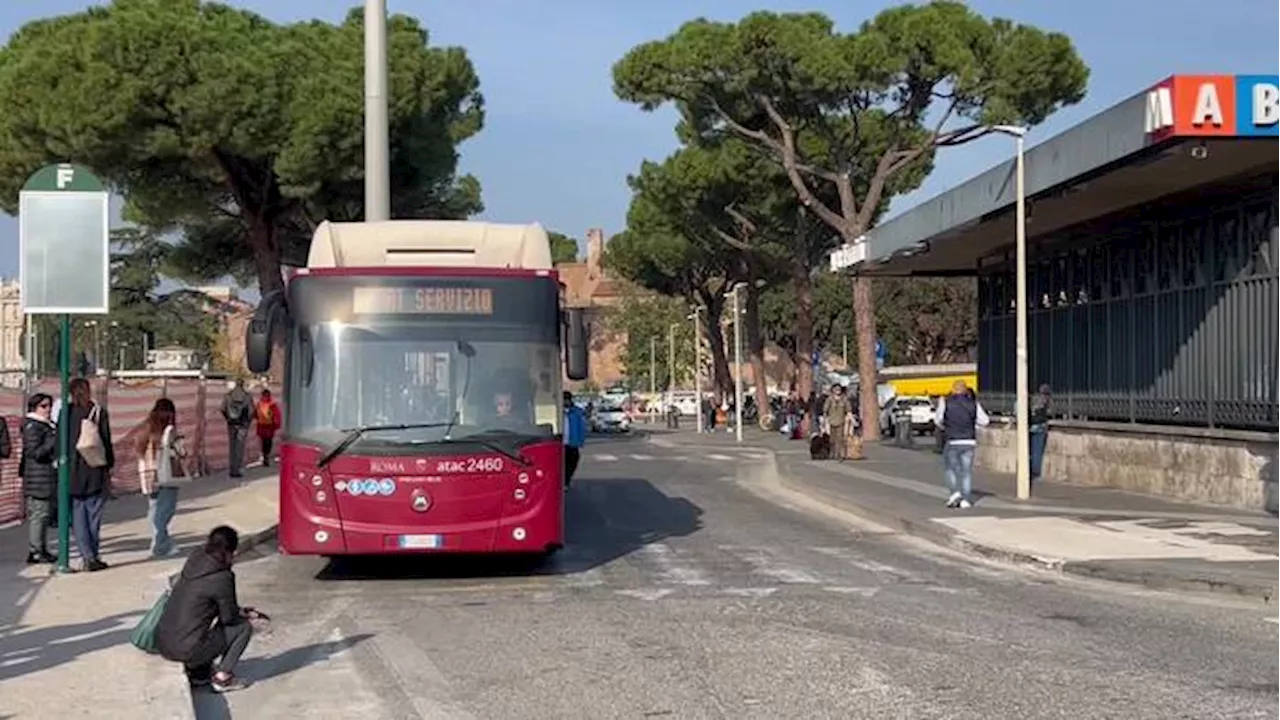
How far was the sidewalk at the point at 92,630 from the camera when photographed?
810 centimetres

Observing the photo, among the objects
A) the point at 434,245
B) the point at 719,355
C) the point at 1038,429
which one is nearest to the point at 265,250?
the point at 1038,429

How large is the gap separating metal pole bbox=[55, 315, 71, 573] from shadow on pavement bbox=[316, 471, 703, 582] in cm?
230

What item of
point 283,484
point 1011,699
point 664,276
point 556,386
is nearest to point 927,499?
point 556,386

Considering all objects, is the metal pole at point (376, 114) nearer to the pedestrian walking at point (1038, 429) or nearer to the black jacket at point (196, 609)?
the pedestrian walking at point (1038, 429)

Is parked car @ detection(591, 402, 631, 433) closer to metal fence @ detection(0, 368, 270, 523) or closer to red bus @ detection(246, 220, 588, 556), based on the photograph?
metal fence @ detection(0, 368, 270, 523)

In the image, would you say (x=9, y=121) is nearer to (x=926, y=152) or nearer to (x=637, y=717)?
(x=926, y=152)

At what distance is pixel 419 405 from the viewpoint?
1367cm

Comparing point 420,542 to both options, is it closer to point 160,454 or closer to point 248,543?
point 160,454

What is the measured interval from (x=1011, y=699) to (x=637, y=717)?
80.5 inches

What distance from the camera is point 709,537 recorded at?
18297mm

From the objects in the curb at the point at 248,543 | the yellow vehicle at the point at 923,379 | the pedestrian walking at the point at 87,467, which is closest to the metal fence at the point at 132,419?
the pedestrian walking at the point at 87,467

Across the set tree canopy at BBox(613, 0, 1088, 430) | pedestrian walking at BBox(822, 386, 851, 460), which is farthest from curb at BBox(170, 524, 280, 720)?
tree canopy at BBox(613, 0, 1088, 430)

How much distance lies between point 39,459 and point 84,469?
2.18 ft

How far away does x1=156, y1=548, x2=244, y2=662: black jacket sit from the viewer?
8.92m
